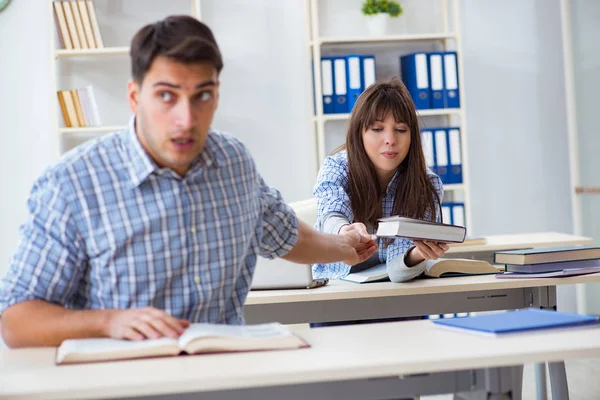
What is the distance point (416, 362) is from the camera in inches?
53.6

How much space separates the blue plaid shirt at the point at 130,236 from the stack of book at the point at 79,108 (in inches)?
115

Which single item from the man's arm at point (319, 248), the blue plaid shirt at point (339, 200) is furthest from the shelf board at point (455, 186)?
the man's arm at point (319, 248)

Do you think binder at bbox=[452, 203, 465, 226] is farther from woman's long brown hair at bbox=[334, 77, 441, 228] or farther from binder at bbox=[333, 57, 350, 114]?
woman's long brown hair at bbox=[334, 77, 441, 228]

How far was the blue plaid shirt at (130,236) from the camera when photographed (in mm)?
1540

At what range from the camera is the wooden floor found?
3.47 metres

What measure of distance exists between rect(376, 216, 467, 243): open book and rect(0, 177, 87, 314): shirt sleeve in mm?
864

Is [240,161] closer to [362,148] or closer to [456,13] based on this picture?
[362,148]

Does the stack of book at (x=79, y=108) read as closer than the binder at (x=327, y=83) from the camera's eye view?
Yes

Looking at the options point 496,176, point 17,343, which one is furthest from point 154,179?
point 496,176

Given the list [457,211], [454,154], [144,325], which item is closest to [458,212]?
[457,211]

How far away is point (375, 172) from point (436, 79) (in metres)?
2.10

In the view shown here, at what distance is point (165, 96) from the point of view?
1572 mm

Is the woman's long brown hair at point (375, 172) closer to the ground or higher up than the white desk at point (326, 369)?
higher up

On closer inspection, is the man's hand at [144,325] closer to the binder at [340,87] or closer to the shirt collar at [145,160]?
the shirt collar at [145,160]
